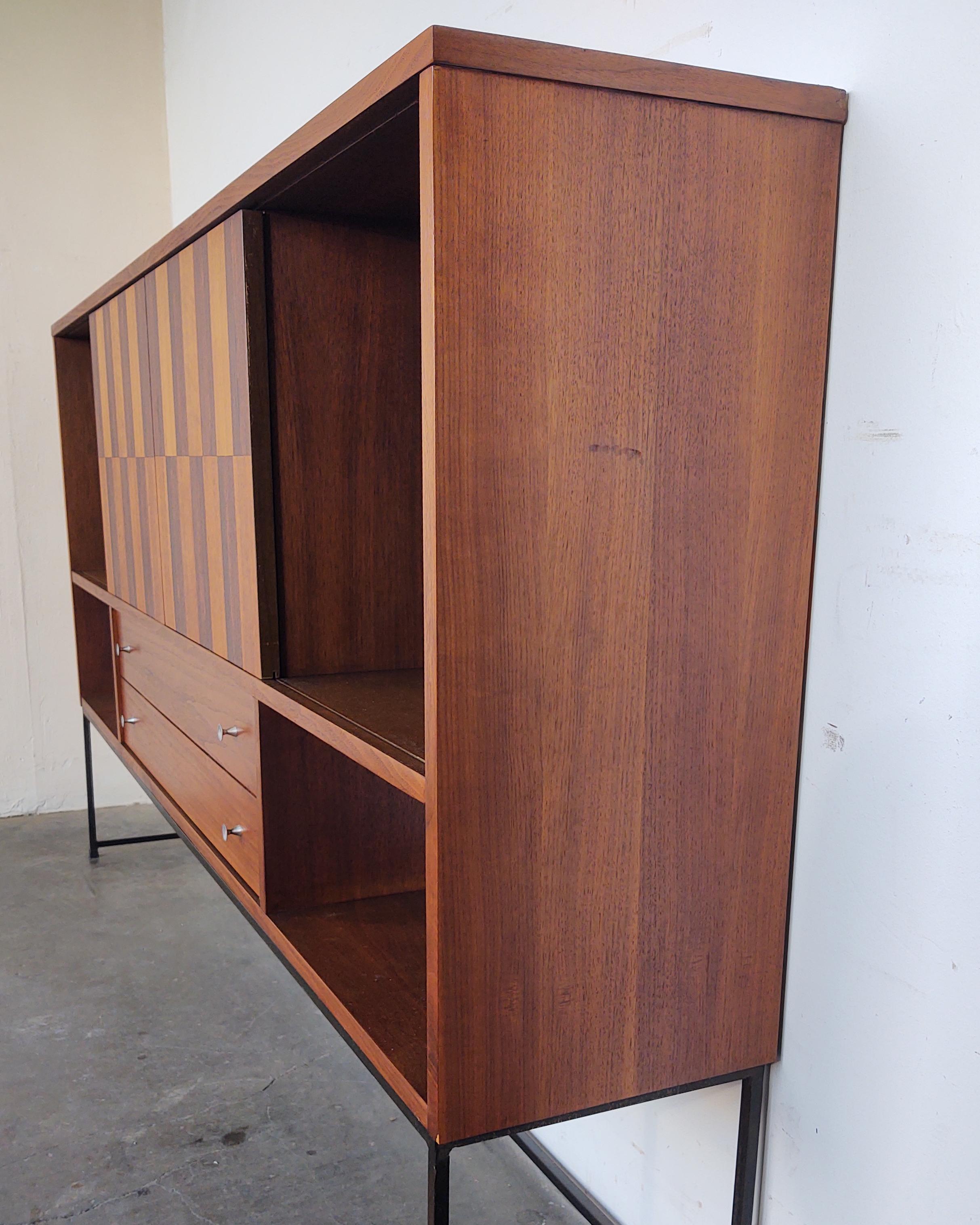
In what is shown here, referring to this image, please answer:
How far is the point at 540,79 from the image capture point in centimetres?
102

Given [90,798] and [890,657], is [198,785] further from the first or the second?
[90,798]

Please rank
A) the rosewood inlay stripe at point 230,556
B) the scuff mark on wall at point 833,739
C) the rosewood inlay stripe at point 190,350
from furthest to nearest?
the rosewood inlay stripe at point 190,350 → the rosewood inlay stripe at point 230,556 → the scuff mark on wall at point 833,739

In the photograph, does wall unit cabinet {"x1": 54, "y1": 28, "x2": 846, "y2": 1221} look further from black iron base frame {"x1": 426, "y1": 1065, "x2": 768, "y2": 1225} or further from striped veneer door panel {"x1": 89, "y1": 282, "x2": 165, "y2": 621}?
striped veneer door panel {"x1": 89, "y1": 282, "x2": 165, "y2": 621}

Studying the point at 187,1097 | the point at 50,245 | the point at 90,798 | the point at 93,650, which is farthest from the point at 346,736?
the point at 50,245

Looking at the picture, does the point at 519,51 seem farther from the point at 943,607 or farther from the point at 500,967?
the point at 500,967

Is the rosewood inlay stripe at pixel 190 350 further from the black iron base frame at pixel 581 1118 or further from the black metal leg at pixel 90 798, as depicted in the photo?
the black metal leg at pixel 90 798

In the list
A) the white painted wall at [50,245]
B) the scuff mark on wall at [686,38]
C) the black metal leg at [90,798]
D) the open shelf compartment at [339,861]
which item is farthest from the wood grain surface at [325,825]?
the white painted wall at [50,245]

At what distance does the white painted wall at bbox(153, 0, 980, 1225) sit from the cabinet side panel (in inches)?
1.9

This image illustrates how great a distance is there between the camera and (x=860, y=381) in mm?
1191

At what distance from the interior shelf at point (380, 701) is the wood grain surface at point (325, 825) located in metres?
0.13

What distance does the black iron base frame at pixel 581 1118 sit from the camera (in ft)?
3.90

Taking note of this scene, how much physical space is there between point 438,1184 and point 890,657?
777 mm

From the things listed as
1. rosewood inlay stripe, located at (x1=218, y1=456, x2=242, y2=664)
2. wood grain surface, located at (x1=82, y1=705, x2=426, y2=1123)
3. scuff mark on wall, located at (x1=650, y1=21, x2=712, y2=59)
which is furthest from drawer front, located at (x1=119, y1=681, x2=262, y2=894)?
scuff mark on wall, located at (x1=650, y1=21, x2=712, y2=59)

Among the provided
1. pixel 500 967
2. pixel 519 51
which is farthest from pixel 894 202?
pixel 500 967
